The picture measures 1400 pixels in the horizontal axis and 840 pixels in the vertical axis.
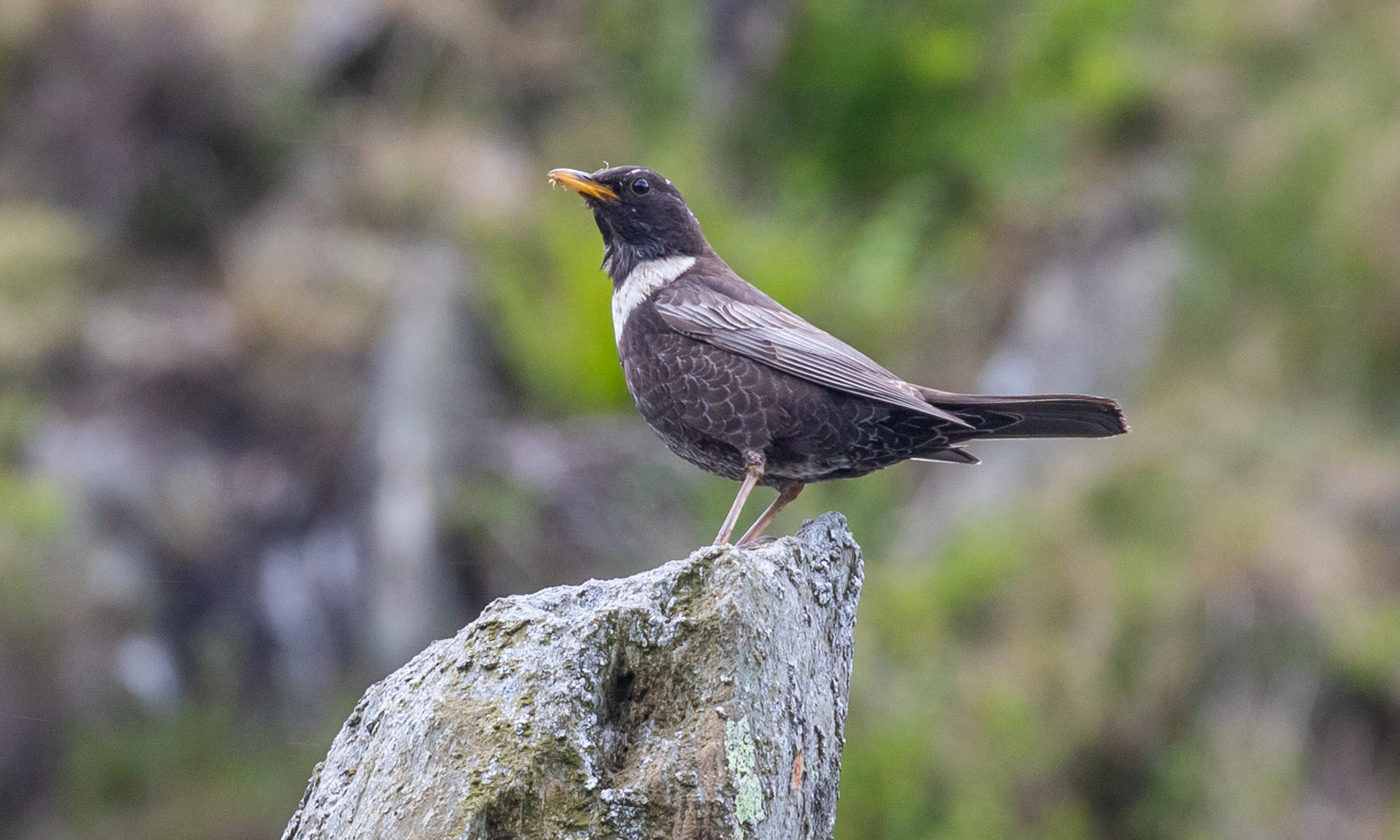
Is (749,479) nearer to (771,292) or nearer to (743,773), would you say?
(743,773)

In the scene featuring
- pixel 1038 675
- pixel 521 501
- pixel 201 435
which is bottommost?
pixel 1038 675

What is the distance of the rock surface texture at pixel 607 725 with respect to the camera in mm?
2549

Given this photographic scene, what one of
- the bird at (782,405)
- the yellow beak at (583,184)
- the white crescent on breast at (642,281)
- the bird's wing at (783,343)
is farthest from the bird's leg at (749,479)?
the yellow beak at (583,184)

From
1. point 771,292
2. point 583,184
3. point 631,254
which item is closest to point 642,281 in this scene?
point 631,254

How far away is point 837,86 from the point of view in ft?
37.6

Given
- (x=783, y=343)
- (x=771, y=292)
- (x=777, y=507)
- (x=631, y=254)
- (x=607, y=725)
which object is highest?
(x=771, y=292)

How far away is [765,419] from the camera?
13.0 feet

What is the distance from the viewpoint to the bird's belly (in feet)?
13.1

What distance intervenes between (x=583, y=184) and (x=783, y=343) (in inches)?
37.6

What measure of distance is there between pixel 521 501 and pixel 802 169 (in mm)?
4122

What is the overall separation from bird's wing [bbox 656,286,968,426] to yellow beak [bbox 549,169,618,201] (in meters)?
0.50

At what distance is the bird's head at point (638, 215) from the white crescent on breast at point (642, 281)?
0.04 m

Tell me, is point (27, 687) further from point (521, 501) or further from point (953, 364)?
point (953, 364)

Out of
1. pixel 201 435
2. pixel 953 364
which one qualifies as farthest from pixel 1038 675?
pixel 201 435
